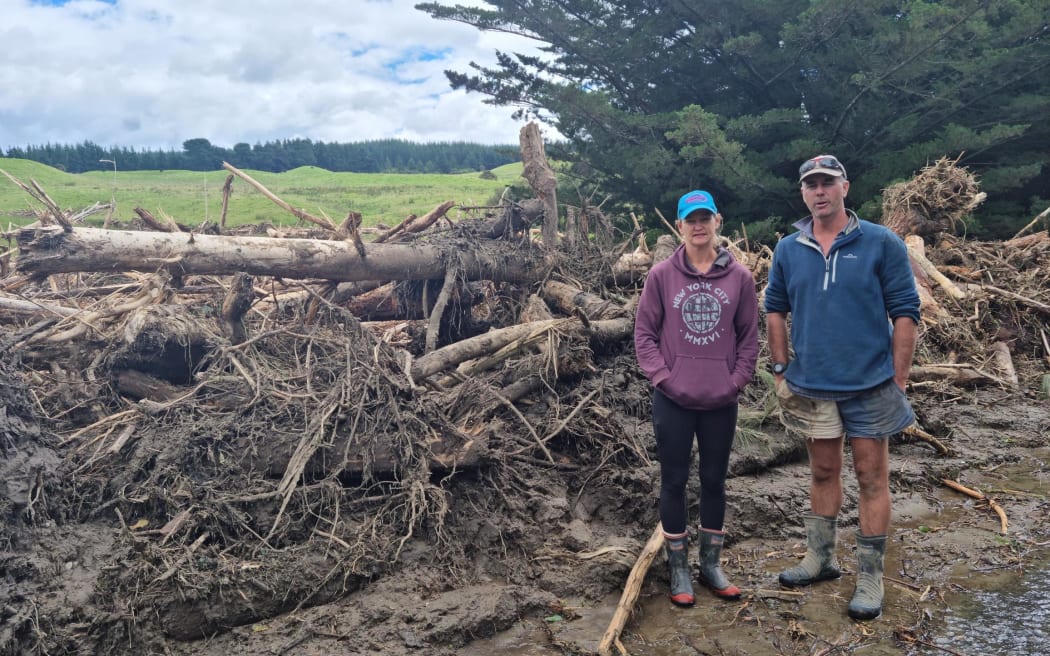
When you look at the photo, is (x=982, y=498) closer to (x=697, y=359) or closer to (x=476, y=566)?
(x=697, y=359)

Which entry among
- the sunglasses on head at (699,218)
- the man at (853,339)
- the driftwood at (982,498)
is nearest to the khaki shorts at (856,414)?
the man at (853,339)

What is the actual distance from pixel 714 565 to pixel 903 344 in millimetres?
1469

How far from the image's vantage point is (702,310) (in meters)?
3.65

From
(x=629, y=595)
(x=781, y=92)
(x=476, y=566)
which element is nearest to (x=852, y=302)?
(x=629, y=595)

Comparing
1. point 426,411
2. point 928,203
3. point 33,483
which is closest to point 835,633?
Answer: point 426,411

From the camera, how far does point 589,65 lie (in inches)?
531

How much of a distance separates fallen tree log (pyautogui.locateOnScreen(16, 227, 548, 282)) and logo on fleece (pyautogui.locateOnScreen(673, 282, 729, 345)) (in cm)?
358

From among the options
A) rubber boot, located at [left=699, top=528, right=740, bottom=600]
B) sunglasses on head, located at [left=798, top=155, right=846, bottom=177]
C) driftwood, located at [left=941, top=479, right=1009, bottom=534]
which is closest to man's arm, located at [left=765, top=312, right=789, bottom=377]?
sunglasses on head, located at [left=798, top=155, right=846, bottom=177]

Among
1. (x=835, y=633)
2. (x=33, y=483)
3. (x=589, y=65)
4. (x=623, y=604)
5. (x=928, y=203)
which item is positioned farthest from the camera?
(x=589, y=65)

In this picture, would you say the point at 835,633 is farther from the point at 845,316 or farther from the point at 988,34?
the point at 988,34

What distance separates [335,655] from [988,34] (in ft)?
38.7

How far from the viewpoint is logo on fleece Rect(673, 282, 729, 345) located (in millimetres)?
3637

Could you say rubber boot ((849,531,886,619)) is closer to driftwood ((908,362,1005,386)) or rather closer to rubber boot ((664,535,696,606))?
rubber boot ((664,535,696,606))

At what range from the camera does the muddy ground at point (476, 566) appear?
3.57 m
